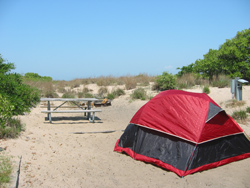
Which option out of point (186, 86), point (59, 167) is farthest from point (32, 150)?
point (186, 86)

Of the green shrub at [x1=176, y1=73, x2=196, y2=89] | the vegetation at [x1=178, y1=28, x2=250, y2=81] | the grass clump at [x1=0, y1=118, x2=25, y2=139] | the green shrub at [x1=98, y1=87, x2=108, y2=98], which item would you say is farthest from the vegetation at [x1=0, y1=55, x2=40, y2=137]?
the vegetation at [x1=178, y1=28, x2=250, y2=81]

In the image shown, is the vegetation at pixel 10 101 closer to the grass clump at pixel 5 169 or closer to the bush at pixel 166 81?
the grass clump at pixel 5 169

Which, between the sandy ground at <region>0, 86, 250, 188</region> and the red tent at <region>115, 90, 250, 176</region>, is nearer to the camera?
the sandy ground at <region>0, 86, 250, 188</region>

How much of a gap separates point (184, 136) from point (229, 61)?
13.6m

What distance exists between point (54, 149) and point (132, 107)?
8578 millimetres

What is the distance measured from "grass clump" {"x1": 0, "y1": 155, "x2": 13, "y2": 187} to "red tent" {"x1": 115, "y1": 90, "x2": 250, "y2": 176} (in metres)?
2.85

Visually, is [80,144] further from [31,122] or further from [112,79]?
[112,79]

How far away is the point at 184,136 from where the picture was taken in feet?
19.5

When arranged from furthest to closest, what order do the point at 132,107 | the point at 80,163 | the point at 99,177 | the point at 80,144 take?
→ the point at 132,107 < the point at 80,144 < the point at 80,163 < the point at 99,177

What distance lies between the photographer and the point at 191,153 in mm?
5707

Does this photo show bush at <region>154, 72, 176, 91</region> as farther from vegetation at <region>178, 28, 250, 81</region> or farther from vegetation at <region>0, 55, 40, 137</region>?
vegetation at <region>0, 55, 40, 137</region>

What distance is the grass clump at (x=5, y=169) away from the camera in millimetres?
4434

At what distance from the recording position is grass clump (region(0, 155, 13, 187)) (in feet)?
14.5

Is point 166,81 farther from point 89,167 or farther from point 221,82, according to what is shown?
point 89,167
